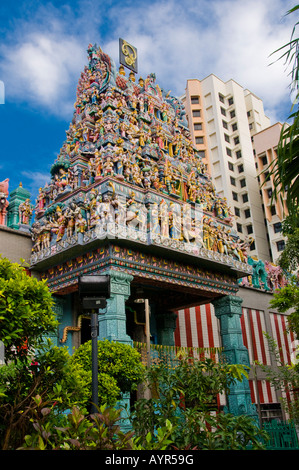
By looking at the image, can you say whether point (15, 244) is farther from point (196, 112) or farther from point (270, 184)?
point (196, 112)

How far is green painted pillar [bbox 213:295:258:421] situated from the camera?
50.8 feet

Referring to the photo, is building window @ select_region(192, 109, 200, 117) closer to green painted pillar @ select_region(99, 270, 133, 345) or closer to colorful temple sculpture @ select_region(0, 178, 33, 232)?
colorful temple sculpture @ select_region(0, 178, 33, 232)

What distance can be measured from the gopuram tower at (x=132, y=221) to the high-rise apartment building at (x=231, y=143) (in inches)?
1112

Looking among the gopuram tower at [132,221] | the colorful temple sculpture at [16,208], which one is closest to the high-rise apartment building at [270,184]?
the gopuram tower at [132,221]

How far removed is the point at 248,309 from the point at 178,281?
29.3 feet

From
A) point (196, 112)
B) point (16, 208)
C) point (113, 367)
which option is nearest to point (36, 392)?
point (113, 367)

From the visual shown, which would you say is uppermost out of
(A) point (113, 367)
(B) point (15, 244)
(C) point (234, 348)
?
(B) point (15, 244)

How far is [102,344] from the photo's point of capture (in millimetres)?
10266

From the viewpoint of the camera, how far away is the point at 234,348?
16391 millimetres

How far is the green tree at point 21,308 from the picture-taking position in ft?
18.6

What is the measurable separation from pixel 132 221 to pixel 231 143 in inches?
1509

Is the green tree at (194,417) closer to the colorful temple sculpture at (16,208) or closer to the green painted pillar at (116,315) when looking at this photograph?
the green painted pillar at (116,315)
